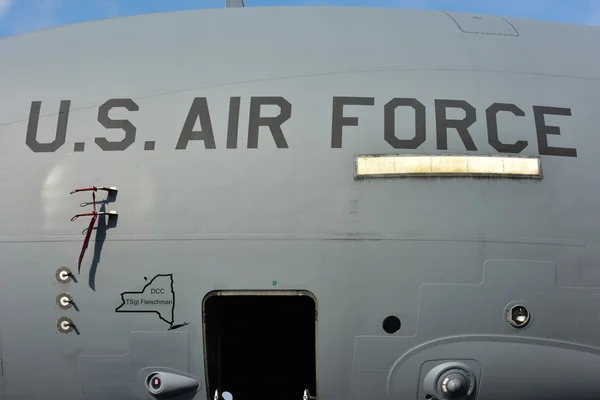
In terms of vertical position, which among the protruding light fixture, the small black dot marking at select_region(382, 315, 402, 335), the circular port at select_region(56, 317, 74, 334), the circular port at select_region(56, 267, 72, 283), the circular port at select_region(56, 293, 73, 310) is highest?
the protruding light fixture

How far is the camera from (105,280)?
13.6ft

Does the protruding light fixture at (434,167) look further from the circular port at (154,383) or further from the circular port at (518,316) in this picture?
the circular port at (154,383)

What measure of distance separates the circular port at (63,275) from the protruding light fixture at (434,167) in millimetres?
2454

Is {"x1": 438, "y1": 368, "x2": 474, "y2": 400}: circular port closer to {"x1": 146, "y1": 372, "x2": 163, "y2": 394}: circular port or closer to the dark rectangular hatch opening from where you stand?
the dark rectangular hatch opening

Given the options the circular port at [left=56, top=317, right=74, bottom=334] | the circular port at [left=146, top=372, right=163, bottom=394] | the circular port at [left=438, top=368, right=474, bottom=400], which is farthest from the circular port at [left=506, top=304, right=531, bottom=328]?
the circular port at [left=56, top=317, right=74, bottom=334]

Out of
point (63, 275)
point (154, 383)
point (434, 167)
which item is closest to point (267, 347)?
point (154, 383)

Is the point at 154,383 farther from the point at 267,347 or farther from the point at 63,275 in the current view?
the point at 267,347

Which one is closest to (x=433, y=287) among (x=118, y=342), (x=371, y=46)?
(x=371, y=46)

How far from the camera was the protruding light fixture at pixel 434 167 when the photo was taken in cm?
414

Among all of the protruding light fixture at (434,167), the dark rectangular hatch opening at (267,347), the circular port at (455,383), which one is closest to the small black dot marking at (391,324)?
the circular port at (455,383)

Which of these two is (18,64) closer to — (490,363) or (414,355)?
(414,355)

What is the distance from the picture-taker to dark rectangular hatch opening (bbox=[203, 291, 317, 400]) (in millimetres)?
4816

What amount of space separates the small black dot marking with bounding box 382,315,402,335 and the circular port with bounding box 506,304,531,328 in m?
0.87

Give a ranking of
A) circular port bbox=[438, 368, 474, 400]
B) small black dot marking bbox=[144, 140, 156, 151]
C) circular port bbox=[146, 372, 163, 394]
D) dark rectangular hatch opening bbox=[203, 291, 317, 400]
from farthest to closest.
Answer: dark rectangular hatch opening bbox=[203, 291, 317, 400]
small black dot marking bbox=[144, 140, 156, 151]
circular port bbox=[146, 372, 163, 394]
circular port bbox=[438, 368, 474, 400]
